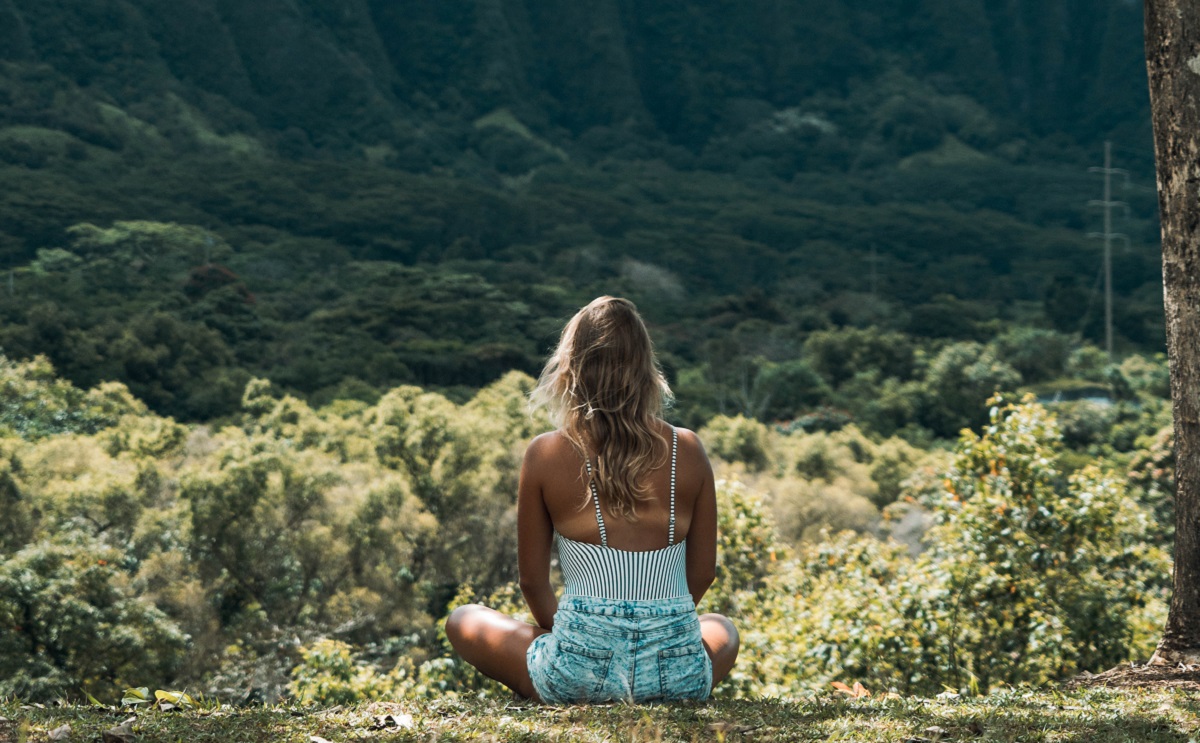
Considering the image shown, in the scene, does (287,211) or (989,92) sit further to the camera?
(989,92)

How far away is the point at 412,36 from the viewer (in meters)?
113

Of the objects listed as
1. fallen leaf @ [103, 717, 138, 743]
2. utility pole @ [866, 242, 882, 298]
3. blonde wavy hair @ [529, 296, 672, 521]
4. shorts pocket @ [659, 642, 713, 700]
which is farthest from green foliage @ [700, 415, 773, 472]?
utility pole @ [866, 242, 882, 298]

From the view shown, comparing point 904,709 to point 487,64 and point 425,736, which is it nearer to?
point 425,736

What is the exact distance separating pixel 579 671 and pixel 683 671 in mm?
308

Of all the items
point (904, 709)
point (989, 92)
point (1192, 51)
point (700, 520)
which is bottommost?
point (904, 709)

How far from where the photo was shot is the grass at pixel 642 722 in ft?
9.93

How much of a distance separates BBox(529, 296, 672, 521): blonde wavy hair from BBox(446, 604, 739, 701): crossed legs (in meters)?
0.52

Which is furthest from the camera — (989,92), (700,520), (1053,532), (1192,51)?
(989,92)

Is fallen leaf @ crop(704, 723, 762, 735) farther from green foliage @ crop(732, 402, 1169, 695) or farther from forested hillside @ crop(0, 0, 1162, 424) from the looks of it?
forested hillside @ crop(0, 0, 1162, 424)

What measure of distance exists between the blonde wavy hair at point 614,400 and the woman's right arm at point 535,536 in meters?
0.14

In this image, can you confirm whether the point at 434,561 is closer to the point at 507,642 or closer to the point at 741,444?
the point at 741,444

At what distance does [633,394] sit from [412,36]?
116 meters

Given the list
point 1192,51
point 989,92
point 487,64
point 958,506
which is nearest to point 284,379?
point 958,506

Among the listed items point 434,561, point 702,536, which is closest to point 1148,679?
point 702,536
